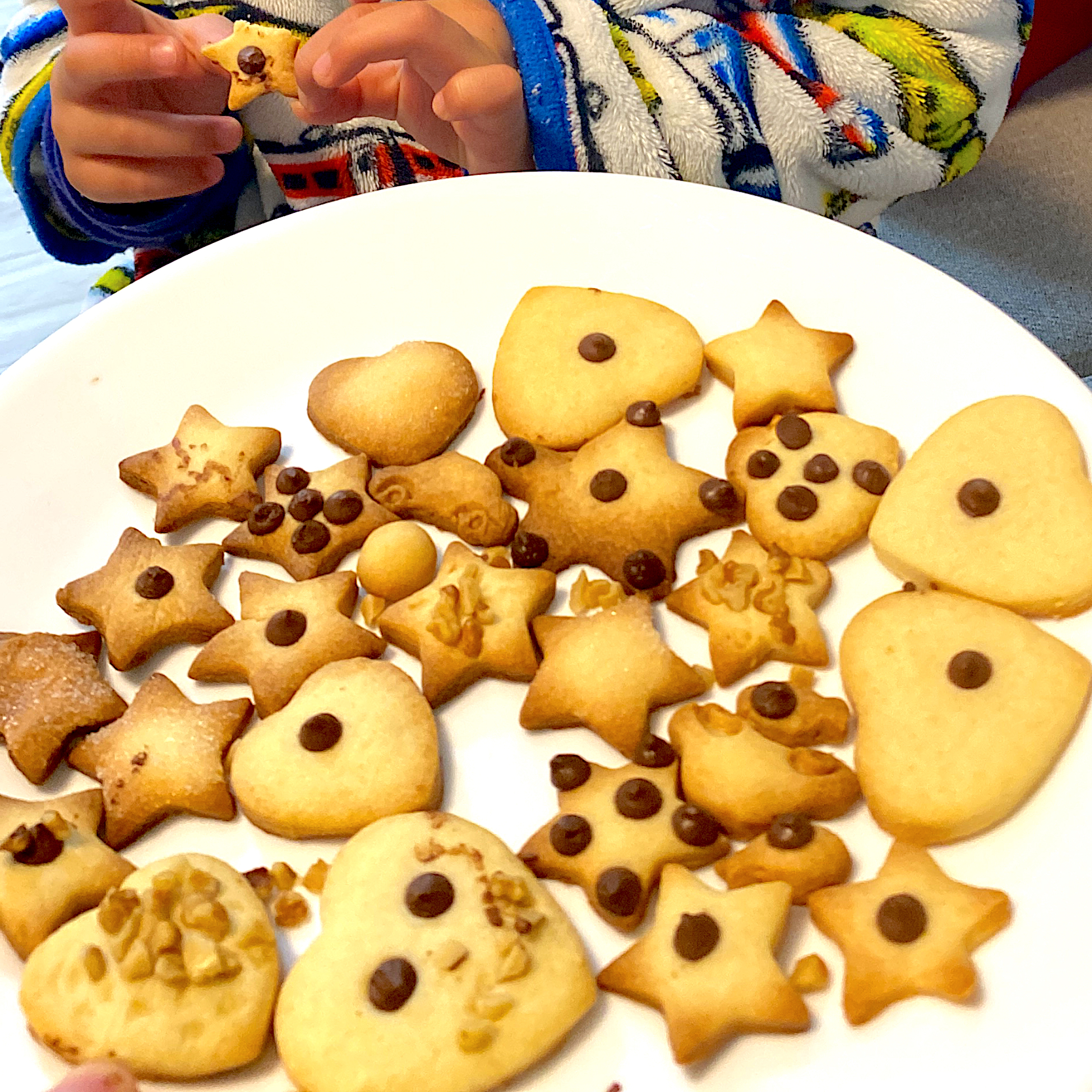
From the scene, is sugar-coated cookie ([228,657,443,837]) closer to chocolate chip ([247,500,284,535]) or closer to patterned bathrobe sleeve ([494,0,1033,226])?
chocolate chip ([247,500,284,535])

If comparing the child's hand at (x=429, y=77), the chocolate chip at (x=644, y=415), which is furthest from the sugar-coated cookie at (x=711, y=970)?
the child's hand at (x=429, y=77)

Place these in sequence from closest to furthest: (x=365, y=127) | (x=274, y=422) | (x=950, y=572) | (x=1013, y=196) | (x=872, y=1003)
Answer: (x=872, y=1003), (x=950, y=572), (x=274, y=422), (x=365, y=127), (x=1013, y=196)

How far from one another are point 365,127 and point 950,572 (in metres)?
0.97

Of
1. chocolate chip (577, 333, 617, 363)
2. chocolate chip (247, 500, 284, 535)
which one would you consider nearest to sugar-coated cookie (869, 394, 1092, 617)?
chocolate chip (577, 333, 617, 363)

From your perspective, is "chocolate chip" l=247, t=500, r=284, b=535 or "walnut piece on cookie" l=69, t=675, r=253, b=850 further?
"chocolate chip" l=247, t=500, r=284, b=535

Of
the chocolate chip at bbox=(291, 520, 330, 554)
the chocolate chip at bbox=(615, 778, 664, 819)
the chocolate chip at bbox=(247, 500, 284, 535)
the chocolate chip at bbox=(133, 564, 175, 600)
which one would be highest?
the chocolate chip at bbox=(133, 564, 175, 600)

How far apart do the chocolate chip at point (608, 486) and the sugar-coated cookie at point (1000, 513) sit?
0.74 feet

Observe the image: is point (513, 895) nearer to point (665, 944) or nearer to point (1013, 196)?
point (665, 944)

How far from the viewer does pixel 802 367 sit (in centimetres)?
99

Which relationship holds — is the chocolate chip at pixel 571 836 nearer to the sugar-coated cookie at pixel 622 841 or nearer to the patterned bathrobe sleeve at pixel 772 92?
the sugar-coated cookie at pixel 622 841

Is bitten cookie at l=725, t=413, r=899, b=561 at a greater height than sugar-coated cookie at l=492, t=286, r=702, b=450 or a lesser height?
lesser

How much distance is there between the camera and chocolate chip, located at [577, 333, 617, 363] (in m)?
1.04

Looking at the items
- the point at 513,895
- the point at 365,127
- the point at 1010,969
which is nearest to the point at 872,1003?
the point at 1010,969

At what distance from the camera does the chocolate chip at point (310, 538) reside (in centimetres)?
97
